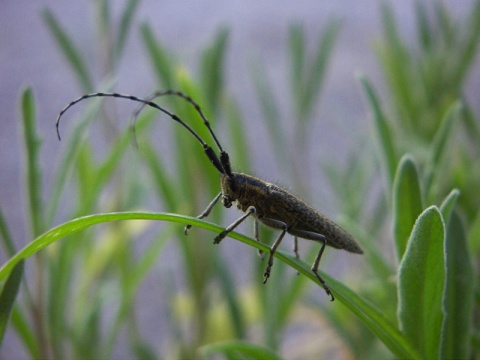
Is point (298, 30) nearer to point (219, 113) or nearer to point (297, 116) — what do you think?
point (297, 116)

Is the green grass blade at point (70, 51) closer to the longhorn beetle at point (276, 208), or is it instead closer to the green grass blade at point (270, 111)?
the longhorn beetle at point (276, 208)

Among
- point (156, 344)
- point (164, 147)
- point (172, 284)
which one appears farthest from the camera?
point (164, 147)

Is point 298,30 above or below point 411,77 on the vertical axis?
above

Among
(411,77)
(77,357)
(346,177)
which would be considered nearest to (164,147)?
(346,177)

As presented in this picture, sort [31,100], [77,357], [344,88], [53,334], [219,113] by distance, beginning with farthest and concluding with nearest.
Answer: [344,88]
[219,113]
[77,357]
[53,334]
[31,100]

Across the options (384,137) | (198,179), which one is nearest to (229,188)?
(384,137)

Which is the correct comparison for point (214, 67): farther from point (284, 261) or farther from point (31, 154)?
point (284, 261)

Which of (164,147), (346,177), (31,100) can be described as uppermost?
(164,147)
